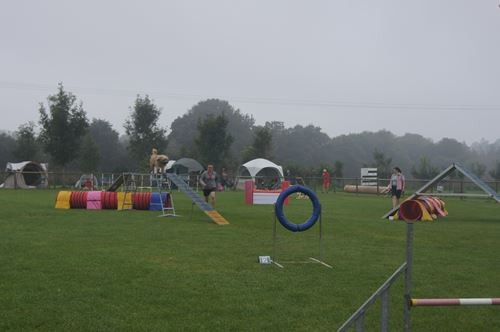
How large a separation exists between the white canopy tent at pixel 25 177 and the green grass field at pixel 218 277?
26.1 metres

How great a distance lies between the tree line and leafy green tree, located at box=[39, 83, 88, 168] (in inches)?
2.9

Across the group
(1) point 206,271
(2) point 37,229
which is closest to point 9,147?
(2) point 37,229

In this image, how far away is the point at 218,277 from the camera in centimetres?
730

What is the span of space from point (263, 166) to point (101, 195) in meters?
25.6

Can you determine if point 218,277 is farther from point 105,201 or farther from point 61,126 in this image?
point 61,126

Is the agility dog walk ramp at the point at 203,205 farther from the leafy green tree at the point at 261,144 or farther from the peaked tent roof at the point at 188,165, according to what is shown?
the leafy green tree at the point at 261,144

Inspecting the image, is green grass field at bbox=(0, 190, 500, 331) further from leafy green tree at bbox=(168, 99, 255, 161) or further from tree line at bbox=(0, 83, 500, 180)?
leafy green tree at bbox=(168, 99, 255, 161)

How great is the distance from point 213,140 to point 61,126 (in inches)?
600

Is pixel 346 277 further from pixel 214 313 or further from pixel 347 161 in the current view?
pixel 347 161

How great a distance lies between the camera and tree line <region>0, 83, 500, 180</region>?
42.7m

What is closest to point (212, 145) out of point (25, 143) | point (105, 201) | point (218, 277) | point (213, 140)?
point (213, 140)


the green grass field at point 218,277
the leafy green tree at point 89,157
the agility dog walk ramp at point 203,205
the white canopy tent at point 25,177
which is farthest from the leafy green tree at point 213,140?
the green grass field at point 218,277

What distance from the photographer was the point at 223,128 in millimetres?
52531

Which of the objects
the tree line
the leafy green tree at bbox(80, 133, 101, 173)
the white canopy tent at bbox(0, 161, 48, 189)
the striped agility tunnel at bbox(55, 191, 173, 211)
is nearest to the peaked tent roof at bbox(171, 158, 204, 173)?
the tree line
